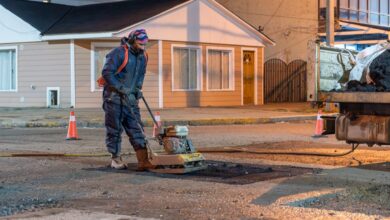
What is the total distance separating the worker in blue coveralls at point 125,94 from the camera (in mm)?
9055

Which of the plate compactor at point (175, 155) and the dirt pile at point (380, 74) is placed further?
the plate compactor at point (175, 155)

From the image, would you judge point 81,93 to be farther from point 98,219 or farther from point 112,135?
point 98,219

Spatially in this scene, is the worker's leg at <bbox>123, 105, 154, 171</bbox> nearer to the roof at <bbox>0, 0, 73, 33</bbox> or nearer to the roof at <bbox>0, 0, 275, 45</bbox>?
the roof at <bbox>0, 0, 275, 45</bbox>

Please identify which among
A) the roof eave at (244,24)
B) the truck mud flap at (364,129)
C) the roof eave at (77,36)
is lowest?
the truck mud flap at (364,129)

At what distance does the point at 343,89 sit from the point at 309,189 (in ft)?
5.98

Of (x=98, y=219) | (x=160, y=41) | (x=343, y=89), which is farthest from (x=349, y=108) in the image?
(x=160, y=41)

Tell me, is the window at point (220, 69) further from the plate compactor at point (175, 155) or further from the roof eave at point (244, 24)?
the plate compactor at point (175, 155)

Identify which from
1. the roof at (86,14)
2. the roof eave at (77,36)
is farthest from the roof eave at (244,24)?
the roof eave at (77,36)

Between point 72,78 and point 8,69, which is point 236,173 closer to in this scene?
point 72,78

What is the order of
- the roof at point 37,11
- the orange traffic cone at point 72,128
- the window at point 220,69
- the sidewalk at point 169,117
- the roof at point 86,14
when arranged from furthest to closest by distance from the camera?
the window at point 220,69, the roof at point 37,11, the roof at point 86,14, the sidewalk at point 169,117, the orange traffic cone at point 72,128

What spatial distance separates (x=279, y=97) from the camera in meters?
32.4

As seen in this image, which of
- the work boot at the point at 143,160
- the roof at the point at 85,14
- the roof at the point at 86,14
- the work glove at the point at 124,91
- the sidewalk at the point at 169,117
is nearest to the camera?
the work glove at the point at 124,91

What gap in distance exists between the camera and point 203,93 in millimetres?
26516

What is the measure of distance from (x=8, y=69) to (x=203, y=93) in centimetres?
825
